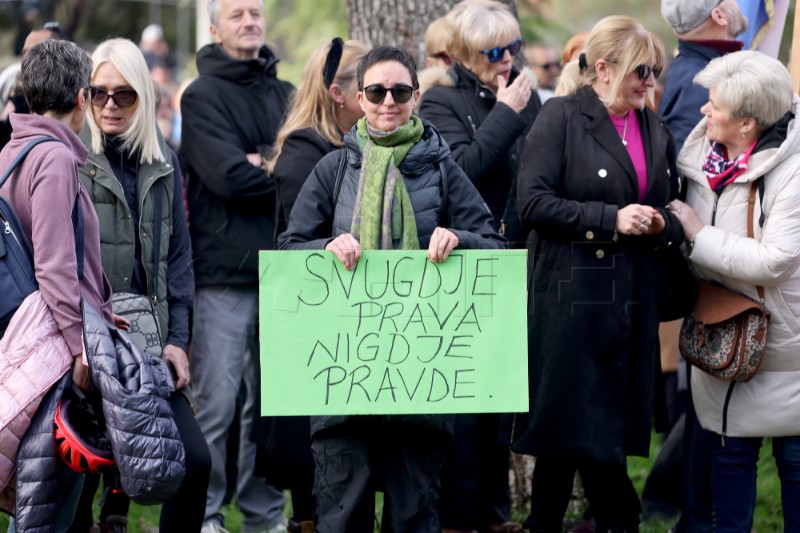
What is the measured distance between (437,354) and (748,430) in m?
1.73

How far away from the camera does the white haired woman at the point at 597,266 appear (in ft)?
18.5

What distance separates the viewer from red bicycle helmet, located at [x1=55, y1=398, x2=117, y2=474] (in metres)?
4.52

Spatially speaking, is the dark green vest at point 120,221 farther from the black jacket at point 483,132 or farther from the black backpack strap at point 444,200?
the black jacket at point 483,132

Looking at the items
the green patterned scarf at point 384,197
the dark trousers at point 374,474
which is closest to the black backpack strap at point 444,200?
the green patterned scarf at point 384,197

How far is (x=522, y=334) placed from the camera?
485 centimetres

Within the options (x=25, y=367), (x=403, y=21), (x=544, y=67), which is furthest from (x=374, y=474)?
(x=544, y=67)

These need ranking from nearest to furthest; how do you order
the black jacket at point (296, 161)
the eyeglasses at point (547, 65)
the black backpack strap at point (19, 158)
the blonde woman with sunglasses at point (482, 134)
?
the black backpack strap at point (19, 158) → the black jacket at point (296, 161) → the blonde woman with sunglasses at point (482, 134) → the eyeglasses at point (547, 65)

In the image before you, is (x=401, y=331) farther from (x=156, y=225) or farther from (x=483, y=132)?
(x=483, y=132)

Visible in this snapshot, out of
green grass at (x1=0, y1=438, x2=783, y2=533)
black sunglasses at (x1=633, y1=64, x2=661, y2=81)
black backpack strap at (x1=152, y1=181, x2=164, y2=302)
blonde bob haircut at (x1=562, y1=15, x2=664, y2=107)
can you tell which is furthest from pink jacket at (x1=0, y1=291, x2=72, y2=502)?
black sunglasses at (x1=633, y1=64, x2=661, y2=81)

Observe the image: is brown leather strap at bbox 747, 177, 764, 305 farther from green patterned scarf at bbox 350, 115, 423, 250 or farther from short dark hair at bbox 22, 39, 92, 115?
short dark hair at bbox 22, 39, 92, 115

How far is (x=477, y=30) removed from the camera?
6125 millimetres

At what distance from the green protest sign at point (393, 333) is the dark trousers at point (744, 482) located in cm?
150

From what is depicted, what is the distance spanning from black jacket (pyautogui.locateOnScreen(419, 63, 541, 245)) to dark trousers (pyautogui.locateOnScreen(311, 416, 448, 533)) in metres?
1.48

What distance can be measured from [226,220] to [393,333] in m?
1.85
